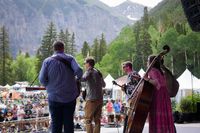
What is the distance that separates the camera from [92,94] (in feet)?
24.0


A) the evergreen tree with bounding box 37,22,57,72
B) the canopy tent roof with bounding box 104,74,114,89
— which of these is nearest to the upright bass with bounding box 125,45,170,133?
the canopy tent roof with bounding box 104,74,114,89

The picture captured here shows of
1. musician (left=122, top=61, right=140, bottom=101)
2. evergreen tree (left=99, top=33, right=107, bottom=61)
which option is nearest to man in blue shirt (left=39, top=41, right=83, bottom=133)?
musician (left=122, top=61, right=140, bottom=101)

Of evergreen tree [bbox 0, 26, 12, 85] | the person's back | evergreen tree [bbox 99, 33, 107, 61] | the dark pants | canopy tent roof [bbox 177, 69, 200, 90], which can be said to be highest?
evergreen tree [bbox 99, 33, 107, 61]

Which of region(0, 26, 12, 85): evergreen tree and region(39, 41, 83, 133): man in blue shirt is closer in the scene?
region(39, 41, 83, 133): man in blue shirt

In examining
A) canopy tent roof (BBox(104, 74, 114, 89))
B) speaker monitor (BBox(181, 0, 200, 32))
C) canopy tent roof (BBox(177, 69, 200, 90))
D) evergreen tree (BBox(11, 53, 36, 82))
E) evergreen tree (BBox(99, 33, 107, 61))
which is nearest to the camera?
speaker monitor (BBox(181, 0, 200, 32))

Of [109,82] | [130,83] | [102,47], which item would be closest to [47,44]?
[102,47]

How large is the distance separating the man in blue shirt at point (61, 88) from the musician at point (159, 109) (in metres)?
0.97

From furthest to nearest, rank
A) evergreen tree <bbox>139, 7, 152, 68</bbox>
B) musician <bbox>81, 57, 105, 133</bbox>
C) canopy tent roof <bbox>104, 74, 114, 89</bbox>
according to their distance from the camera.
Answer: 1. evergreen tree <bbox>139, 7, 152, 68</bbox>
2. canopy tent roof <bbox>104, 74, 114, 89</bbox>
3. musician <bbox>81, 57, 105, 133</bbox>

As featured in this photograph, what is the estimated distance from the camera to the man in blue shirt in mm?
5508

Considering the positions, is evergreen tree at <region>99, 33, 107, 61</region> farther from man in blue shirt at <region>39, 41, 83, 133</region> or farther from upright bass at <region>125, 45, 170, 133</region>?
upright bass at <region>125, 45, 170, 133</region>

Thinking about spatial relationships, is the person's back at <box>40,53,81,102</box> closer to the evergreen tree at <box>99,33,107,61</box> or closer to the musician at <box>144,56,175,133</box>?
the musician at <box>144,56,175,133</box>

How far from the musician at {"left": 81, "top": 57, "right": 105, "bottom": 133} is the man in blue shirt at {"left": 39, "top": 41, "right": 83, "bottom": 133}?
5.25ft

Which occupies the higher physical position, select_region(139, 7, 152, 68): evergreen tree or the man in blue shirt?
select_region(139, 7, 152, 68): evergreen tree

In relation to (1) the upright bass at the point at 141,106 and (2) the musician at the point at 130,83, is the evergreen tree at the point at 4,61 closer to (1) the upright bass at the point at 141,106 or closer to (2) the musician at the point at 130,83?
(2) the musician at the point at 130,83
